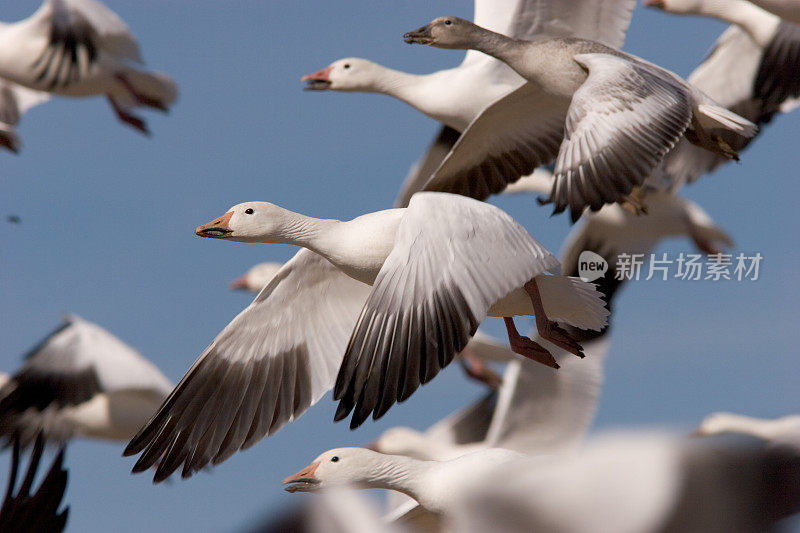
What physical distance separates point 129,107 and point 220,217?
6.50 m

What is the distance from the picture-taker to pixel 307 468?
5770 millimetres

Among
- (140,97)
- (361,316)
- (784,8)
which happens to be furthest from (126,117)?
(361,316)

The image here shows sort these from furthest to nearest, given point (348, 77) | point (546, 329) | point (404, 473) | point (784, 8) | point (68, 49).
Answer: point (68, 49) < point (348, 77) < point (784, 8) < point (404, 473) < point (546, 329)

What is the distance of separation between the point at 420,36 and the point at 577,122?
1992 mm

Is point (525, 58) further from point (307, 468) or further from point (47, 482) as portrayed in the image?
point (47, 482)

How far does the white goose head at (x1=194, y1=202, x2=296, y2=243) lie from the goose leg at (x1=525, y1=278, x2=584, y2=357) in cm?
117

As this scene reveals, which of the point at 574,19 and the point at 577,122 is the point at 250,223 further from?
the point at 574,19

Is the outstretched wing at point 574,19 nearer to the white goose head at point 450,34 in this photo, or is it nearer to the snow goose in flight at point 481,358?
the white goose head at point 450,34

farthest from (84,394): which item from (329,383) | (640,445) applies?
(640,445)

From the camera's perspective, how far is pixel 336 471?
18.8 ft

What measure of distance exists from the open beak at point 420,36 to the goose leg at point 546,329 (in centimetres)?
254

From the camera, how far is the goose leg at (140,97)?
1133 centimetres

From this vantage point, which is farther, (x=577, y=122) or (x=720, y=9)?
(x=720, y=9)

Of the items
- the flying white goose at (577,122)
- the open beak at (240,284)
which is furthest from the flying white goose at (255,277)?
the flying white goose at (577,122)
